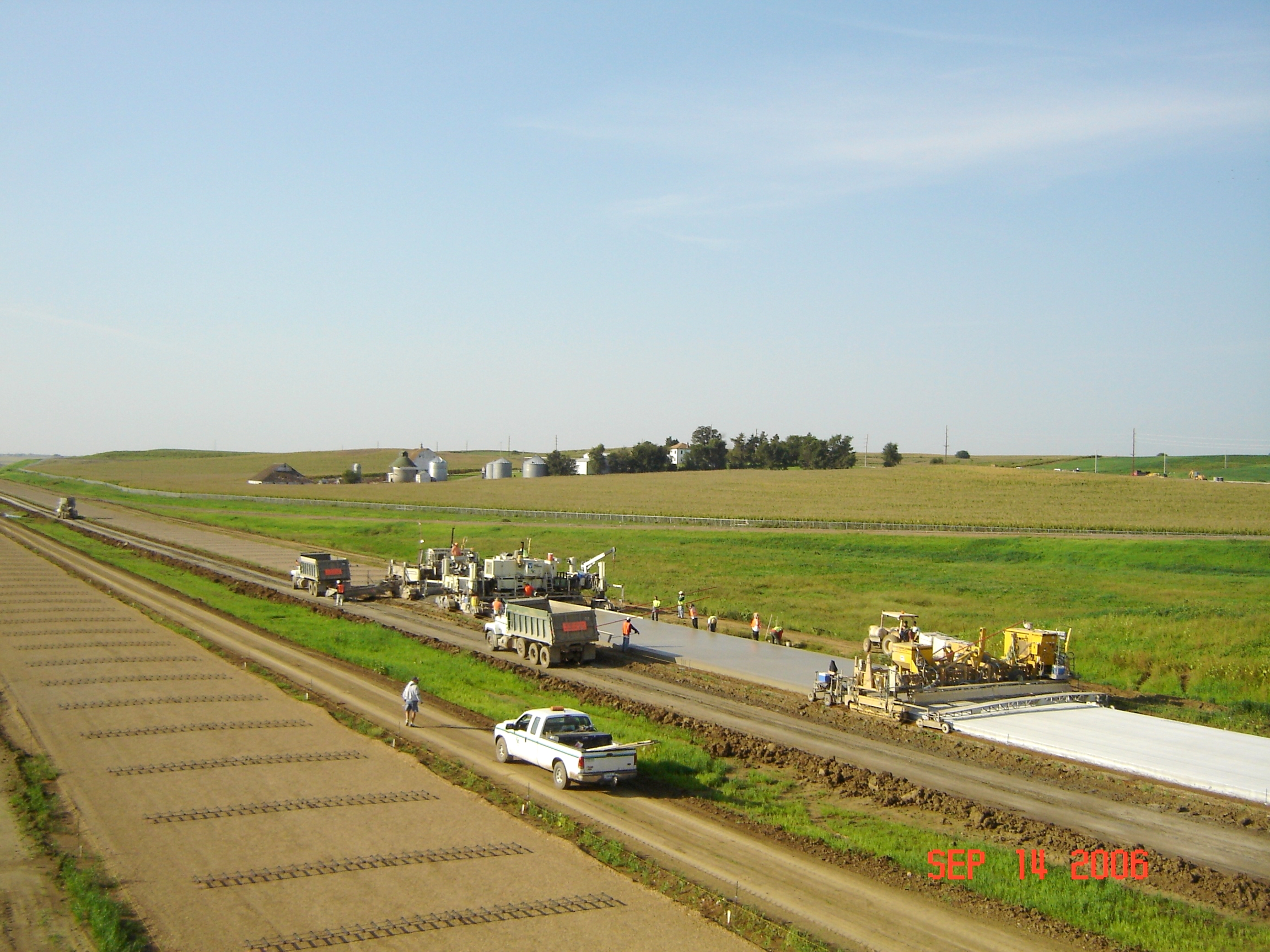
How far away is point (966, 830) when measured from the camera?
18547 mm

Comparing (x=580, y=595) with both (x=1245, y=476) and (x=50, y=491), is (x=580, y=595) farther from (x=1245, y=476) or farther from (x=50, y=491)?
(x=50, y=491)

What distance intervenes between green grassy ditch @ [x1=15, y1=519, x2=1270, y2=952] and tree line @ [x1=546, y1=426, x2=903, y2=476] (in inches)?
5148

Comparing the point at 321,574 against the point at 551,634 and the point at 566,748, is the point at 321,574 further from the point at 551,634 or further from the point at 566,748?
the point at 566,748

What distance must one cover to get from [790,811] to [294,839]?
31.4ft

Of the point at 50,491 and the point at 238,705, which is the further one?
the point at 50,491

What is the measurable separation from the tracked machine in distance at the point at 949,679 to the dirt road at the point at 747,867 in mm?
9930

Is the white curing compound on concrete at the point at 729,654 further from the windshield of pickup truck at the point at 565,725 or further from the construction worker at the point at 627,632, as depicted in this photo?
the windshield of pickup truck at the point at 565,725

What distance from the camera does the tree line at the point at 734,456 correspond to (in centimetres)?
16438

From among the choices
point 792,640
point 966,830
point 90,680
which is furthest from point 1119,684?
point 90,680

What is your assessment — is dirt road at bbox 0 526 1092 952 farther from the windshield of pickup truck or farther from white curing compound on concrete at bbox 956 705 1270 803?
white curing compound on concrete at bbox 956 705 1270 803

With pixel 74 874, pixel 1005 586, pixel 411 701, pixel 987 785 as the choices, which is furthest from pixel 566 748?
pixel 1005 586

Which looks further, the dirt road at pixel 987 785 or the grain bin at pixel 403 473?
the grain bin at pixel 403 473

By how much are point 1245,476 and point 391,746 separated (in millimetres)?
142832
